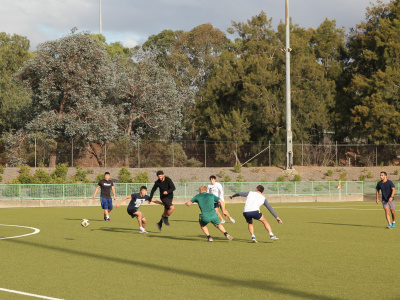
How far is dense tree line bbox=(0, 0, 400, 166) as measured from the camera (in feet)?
173

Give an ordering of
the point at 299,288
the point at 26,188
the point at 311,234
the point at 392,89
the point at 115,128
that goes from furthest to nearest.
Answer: the point at 392,89
the point at 115,128
the point at 26,188
the point at 311,234
the point at 299,288

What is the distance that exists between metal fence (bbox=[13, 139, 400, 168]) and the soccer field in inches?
1289

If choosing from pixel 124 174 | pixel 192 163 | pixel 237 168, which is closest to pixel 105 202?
pixel 124 174

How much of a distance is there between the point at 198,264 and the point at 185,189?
28972mm

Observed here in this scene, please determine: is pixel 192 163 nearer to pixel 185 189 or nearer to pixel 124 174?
pixel 124 174

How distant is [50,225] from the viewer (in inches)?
859

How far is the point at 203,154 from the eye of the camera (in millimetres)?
56500

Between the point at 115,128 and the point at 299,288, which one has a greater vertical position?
the point at 115,128

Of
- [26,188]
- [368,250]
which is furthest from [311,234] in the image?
[26,188]

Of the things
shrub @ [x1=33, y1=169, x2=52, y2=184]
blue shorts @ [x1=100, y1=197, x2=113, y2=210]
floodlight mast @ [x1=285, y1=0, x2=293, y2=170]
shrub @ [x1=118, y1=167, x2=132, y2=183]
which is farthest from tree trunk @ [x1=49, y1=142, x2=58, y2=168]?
blue shorts @ [x1=100, y1=197, x2=113, y2=210]

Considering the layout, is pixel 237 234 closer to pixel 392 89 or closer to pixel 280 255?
pixel 280 255

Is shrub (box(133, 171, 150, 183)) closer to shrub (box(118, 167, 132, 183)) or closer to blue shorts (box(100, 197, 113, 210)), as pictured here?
shrub (box(118, 167, 132, 183))

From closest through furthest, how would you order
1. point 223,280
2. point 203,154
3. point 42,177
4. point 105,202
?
point 223,280 → point 105,202 → point 42,177 → point 203,154

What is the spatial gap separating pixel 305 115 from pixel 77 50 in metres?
23.4
